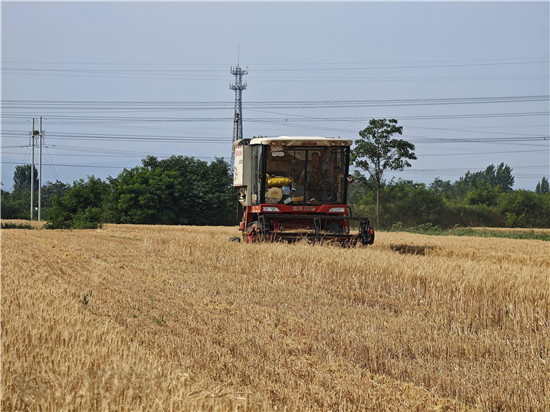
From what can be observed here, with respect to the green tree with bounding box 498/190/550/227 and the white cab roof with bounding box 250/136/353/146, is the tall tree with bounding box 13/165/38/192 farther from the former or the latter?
the white cab roof with bounding box 250/136/353/146

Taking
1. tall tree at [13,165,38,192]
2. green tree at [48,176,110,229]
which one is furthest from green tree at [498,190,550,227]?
tall tree at [13,165,38,192]

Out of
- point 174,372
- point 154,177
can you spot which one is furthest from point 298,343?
point 154,177

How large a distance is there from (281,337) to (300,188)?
33.3 ft

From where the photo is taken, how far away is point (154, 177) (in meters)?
53.6

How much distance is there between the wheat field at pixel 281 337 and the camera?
4.25 metres

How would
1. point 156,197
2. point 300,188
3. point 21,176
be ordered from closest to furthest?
point 300,188 < point 156,197 < point 21,176

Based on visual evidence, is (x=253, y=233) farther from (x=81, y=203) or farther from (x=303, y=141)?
(x=81, y=203)

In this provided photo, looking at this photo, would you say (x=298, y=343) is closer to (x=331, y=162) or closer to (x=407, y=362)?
(x=407, y=362)

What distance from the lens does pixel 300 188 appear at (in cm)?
1641

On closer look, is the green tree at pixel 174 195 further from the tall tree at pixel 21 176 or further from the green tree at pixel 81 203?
the tall tree at pixel 21 176

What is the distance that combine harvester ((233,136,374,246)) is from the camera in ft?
52.5

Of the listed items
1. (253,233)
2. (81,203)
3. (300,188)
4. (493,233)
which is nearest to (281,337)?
(253,233)

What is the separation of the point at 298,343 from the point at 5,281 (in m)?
5.26

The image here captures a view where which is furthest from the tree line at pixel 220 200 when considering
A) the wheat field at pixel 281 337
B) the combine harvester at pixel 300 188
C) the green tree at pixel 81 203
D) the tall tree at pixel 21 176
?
the tall tree at pixel 21 176
